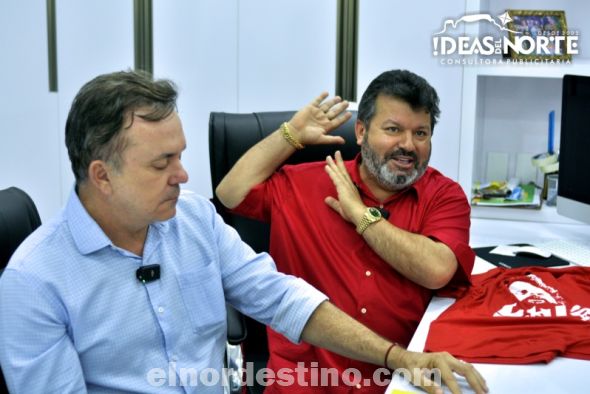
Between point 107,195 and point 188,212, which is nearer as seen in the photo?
point 107,195

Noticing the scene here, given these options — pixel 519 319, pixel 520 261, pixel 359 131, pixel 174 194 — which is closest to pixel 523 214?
pixel 520 261

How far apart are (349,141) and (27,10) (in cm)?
192

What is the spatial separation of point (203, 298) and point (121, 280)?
7.7 inches

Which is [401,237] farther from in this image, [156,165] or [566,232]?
[566,232]

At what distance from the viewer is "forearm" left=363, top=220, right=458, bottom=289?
6.16 feet

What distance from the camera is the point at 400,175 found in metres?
2.06

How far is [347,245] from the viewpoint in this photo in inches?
80.2

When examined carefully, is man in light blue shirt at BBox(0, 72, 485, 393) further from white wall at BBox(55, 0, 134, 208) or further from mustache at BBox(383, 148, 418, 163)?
white wall at BBox(55, 0, 134, 208)

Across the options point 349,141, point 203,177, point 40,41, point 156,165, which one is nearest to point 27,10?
point 40,41

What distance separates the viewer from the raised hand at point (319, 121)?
7.24 ft

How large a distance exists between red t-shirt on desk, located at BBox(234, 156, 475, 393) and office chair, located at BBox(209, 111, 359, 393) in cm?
10

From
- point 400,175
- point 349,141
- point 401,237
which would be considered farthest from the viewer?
point 349,141

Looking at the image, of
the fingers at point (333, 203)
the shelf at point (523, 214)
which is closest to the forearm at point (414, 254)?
the fingers at point (333, 203)

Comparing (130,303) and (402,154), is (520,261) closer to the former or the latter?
(402,154)
